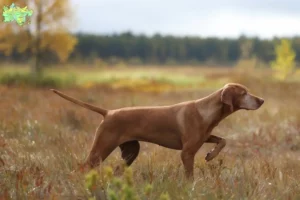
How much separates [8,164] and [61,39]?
88.2 feet

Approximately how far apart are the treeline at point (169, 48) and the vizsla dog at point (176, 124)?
57888mm

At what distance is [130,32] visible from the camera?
82.9m

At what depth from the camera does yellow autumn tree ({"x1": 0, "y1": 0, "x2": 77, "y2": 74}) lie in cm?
3297

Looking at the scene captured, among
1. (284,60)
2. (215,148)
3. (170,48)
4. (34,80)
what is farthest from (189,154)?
(170,48)

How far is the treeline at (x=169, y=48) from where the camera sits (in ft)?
238

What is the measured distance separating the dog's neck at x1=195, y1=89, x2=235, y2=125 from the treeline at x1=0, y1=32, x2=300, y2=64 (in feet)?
190

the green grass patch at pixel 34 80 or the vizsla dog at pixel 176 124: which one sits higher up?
the vizsla dog at pixel 176 124

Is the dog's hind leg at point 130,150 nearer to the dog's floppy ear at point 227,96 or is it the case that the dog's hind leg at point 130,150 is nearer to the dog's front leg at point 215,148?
the dog's front leg at point 215,148

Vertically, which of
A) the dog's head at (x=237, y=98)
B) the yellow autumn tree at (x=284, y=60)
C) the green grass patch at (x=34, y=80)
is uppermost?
the dog's head at (x=237, y=98)

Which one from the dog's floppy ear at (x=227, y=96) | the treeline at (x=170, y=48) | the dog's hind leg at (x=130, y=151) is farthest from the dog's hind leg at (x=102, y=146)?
the treeline at (x=170, y=48)

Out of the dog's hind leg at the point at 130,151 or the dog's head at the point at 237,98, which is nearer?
the dog's head at the point at 237,98

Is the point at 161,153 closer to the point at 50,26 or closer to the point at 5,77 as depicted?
the point at 5,77

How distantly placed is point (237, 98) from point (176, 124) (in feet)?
2.29

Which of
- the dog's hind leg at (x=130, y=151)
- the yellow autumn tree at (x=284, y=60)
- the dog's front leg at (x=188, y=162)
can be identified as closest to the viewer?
the dog's front leg at (x=188, y=162)
